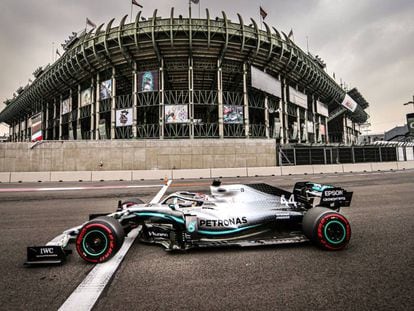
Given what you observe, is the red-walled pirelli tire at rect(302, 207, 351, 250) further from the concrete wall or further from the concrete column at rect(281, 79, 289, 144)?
the concrete column at rect(281, 79, 289, 144)

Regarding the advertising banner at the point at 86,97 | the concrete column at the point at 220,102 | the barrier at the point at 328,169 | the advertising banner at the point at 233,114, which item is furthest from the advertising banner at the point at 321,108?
the advertising banner at the point at 86,97

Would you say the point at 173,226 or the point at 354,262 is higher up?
the point at 173,226

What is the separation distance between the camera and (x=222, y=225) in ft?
11.3

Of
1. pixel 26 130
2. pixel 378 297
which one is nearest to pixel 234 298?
pixel 378 297

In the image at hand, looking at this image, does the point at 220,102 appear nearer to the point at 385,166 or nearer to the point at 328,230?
the point at 385,166

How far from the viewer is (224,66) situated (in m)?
28.9

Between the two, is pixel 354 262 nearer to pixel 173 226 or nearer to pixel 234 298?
pixel 234 298

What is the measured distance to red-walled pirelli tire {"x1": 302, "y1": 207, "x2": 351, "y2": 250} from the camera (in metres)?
3.27

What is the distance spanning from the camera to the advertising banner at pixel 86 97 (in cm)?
3189

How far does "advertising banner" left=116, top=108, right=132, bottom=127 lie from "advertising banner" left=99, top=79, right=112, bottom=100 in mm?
3665

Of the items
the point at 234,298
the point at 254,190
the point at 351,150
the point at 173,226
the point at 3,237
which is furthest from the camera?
the point at 351,150

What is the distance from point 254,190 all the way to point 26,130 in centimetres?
7746

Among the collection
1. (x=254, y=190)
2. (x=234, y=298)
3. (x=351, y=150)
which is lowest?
(x=234, y=298)

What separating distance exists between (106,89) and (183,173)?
19.3 meters
